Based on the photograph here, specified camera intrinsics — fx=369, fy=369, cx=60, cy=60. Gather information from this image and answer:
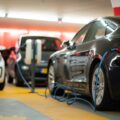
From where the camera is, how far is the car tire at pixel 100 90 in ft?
18.0

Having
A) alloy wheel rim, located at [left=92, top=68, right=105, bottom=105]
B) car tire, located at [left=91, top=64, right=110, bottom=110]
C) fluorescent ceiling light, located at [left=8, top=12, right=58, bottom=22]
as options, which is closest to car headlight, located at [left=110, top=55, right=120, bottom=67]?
car tire, located at [left=91, top=64, right=110, bottom=110]

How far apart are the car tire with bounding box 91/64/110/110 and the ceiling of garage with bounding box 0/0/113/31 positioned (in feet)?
25.3

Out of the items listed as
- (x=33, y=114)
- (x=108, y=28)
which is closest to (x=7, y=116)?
(x=33, y=114)

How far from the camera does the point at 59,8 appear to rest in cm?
1505

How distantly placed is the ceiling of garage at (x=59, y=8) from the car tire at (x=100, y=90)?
25.3 ft

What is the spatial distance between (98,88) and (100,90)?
82 mm

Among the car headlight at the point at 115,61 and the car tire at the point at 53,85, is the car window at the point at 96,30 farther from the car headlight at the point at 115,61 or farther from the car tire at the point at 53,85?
the car tire at the point at 53,85

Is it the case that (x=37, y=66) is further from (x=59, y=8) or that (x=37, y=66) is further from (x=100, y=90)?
(x=100, y=90)

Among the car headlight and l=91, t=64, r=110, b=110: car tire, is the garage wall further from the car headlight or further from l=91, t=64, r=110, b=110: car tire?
the car headlight

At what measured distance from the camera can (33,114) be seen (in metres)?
5.35

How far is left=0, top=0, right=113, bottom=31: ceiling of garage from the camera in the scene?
13738 millimetres

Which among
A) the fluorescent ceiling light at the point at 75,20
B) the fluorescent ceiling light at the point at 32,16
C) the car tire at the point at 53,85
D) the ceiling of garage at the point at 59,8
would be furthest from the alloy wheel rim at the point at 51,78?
the fluorescent ceiling light at the point at 75,20

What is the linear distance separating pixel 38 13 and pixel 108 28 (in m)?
10.8

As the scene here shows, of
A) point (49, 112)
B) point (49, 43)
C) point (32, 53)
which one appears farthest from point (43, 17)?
point (49, 112)
